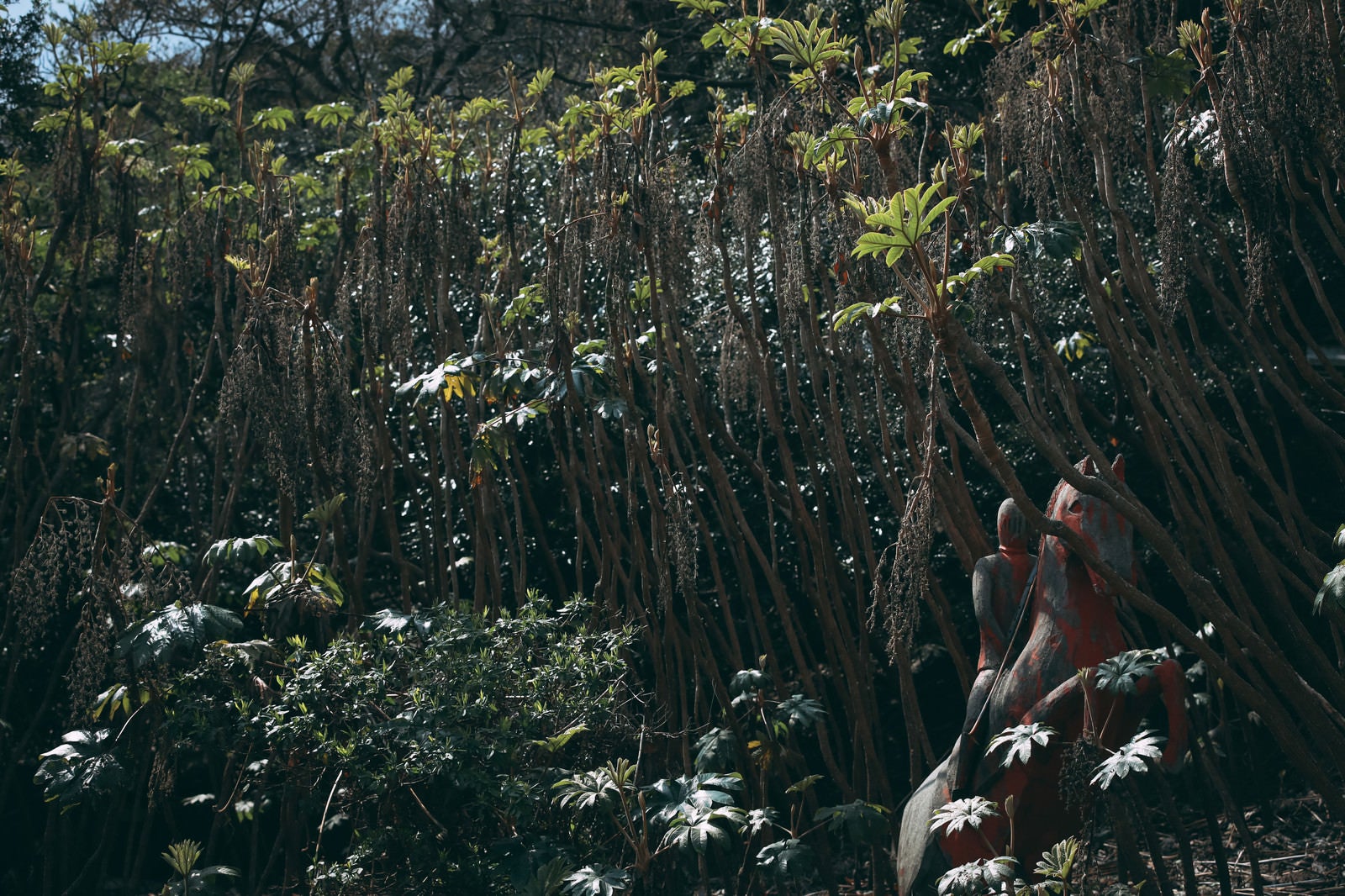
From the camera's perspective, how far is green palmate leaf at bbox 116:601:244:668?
11.1ft

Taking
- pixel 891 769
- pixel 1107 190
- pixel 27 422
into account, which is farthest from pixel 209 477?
pixel 1107 190

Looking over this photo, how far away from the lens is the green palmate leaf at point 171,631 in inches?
133

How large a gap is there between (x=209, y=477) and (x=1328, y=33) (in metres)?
5.32

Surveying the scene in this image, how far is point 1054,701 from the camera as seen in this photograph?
2660 mm

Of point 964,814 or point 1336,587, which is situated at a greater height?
point 1336,587

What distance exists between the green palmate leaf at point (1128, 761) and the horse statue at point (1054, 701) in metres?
0.12

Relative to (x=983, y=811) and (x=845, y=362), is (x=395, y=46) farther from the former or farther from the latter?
(x=983, y=811)

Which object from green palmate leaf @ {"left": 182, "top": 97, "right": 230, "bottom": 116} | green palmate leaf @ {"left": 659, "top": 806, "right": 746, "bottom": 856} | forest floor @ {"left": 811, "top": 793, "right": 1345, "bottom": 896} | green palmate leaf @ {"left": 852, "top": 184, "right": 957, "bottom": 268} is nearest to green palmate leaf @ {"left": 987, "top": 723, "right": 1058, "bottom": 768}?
green palmate leaf @ {"left": 659, "top": 806, "right": 746, "bottom": 856}

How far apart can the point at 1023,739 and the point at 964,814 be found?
0.74 ft

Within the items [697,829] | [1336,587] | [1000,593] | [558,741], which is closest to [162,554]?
[558,741]

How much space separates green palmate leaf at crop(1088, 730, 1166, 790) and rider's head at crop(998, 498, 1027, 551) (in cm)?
60

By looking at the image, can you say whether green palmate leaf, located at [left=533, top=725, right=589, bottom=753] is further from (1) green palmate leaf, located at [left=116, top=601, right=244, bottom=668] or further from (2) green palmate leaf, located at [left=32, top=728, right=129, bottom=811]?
(2) green palmate leaf, located at [left=32, top=728, right=129, bottom=811]

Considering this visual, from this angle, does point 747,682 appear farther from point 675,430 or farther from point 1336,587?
point 1336,587

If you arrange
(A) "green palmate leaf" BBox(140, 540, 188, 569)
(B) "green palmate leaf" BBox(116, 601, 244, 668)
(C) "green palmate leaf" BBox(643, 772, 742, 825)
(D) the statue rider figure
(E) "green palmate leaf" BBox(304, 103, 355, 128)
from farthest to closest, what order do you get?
1. (E) "green palmate leaf" BBox(304, 103, 355, 128)
2. (A) "green palmate leaf" BBox(140, 540, 188, 569)
3. (B) "green palmate leaf" BBox(116, 601, 244, 668)
4. (D) the statue rider figure
5. (C) "green palmate leaf" BBox(643, 772, 742, 825)
